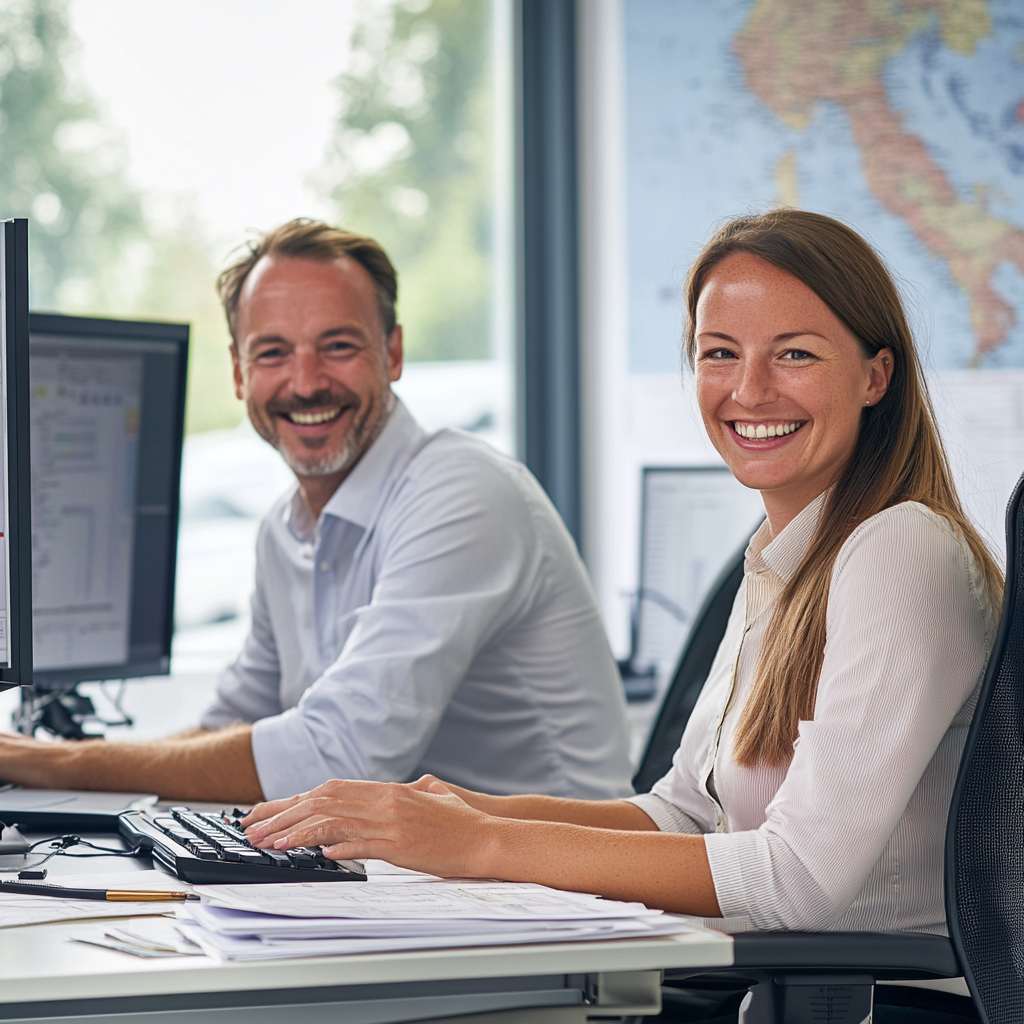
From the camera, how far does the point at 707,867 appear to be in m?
1.03

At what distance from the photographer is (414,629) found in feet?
5.28

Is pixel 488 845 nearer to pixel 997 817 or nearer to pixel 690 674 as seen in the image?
pixel 997 817

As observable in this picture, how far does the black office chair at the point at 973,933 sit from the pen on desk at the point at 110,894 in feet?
1.25

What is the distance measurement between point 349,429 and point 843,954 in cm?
123

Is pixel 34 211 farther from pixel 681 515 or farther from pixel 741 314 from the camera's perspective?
pixel 741 314

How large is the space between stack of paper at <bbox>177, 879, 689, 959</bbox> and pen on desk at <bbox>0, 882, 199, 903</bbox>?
5 cm

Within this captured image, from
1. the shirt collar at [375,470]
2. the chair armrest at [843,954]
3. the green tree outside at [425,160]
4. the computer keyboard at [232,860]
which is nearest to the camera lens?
the chair armrest at [843,954]

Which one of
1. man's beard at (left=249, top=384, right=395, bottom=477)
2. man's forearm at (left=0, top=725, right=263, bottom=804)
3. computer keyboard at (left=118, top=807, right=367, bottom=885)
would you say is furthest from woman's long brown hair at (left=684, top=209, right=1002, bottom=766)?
man's beard at (left=249, top=384, right=395, bottom=477)

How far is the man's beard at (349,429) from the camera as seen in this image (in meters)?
1.95

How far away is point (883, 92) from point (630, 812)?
2.09 meters

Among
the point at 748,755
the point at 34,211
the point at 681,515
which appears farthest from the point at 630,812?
the point at 34,211

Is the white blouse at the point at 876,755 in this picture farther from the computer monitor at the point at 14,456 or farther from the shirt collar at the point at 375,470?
the shirt collar at the point at 375,470

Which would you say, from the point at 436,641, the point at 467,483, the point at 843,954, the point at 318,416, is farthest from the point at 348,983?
the point at 318,416

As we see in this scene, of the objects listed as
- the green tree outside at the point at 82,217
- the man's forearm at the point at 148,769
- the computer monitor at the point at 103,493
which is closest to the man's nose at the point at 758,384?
the man's forearm at the point at 148,769
